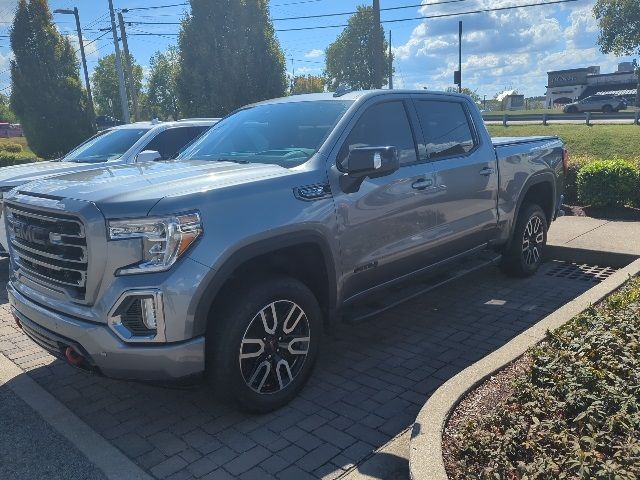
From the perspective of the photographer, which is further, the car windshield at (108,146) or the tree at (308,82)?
the tree at (308,82)

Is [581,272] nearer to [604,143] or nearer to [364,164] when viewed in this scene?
[364,164]

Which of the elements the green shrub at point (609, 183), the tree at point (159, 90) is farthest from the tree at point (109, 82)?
the green shrub at point (609, 183)

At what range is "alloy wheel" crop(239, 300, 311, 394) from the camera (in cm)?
355

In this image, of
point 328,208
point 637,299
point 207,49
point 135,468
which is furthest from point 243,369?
point 207,49

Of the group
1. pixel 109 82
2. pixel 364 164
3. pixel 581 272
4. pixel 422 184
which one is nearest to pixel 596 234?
pixel 581 272

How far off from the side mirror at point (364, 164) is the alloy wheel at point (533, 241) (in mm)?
2870

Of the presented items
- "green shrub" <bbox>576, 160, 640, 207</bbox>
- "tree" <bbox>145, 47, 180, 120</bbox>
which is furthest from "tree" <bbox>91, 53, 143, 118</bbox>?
"green shrub" <bbox>576, 160, 640, 207</bbox>

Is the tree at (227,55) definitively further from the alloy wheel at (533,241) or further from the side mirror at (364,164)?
the side mirror at (364,164)

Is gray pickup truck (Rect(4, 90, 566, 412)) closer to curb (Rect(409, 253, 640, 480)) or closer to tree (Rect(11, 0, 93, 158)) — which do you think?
curb (Rect(409, 253, 640, 480))

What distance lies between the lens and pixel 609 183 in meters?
8.97

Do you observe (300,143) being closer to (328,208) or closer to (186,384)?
(328,208)

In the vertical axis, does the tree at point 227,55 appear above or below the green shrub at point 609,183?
above

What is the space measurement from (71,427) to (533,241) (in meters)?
4.94

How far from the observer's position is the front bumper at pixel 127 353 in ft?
10.4
